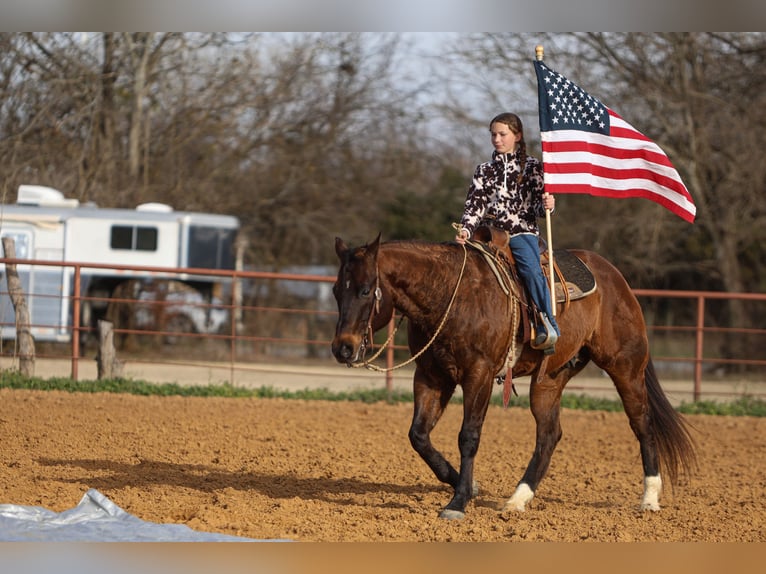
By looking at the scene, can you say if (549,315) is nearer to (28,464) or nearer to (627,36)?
(28,464)

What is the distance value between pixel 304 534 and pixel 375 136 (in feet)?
59.1

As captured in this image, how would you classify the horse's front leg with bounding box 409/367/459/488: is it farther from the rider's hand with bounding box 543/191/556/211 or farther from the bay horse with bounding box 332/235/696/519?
the rider's hand with bounding box 543/191/556/211

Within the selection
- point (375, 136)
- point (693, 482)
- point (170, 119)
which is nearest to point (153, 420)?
point (693, 482)

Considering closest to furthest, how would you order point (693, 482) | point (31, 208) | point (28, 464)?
1. point (28, 464)
2. point (693, 482)
3. point (31, 208)

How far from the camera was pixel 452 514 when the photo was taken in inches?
205

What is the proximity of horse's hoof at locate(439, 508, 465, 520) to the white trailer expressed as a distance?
36.5 feet

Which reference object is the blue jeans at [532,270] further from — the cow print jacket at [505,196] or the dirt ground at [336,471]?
the dirt ground at [336,471]

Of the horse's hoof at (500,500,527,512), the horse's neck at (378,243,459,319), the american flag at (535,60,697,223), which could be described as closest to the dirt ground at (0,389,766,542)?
the horse's hoof at (500,500,527,512)

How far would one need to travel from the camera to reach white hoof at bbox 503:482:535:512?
5.62 metres

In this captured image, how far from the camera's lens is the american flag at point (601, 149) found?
19.4 ft

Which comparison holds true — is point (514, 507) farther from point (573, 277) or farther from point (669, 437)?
point (573, 277)

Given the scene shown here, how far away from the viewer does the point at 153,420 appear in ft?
29.5

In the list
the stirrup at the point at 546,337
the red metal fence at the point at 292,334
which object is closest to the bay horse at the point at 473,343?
the stirrup at the point at 546,337
